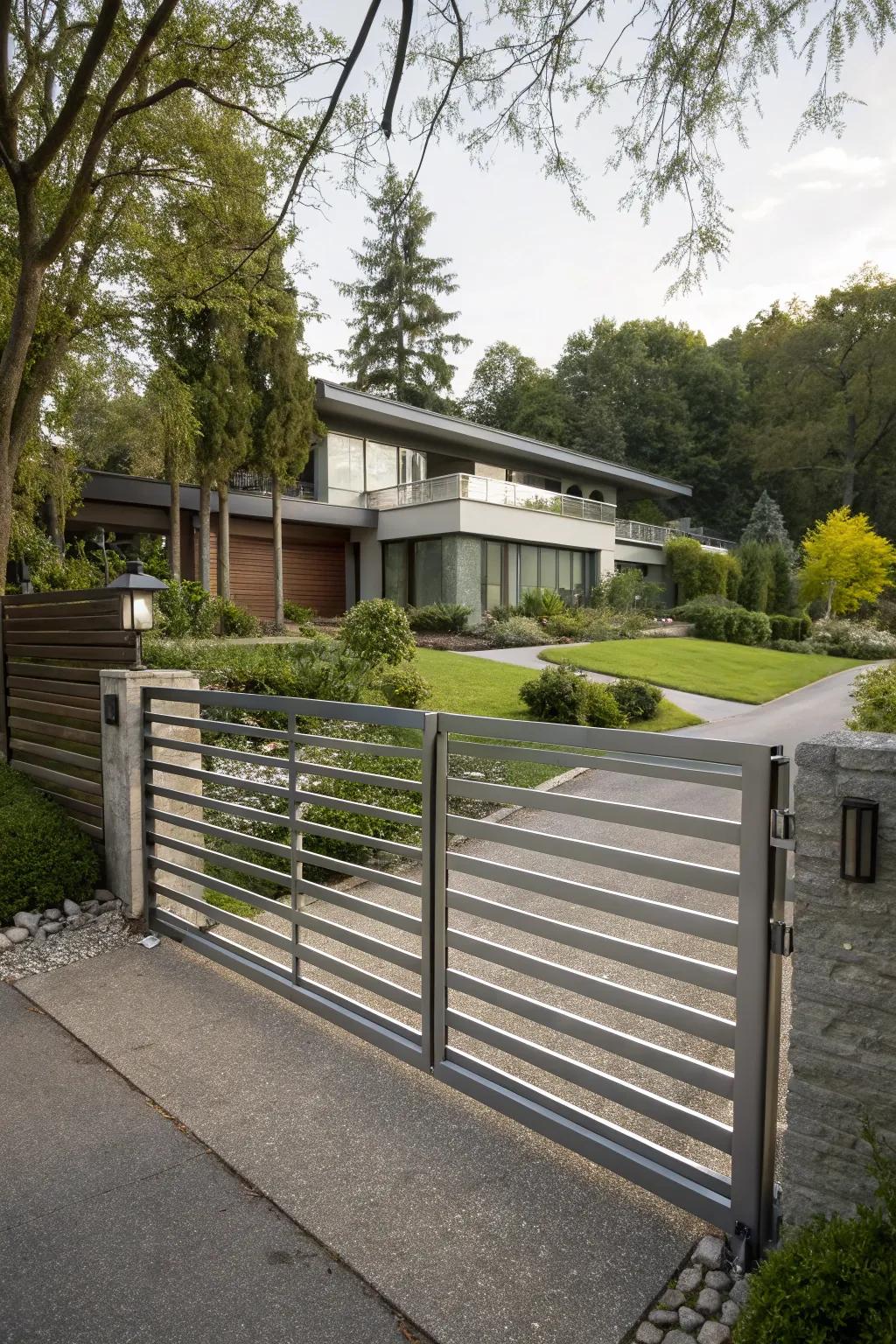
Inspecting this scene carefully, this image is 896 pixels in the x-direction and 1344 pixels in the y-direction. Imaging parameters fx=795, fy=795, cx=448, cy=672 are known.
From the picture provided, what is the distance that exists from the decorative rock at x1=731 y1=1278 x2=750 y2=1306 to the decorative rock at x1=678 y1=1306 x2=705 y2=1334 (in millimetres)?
101

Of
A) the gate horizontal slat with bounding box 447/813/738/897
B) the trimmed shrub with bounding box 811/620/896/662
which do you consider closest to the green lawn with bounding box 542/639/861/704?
the trimmed shrub with bounding box 811/620/896/662

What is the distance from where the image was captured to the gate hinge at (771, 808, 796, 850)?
1.88 m

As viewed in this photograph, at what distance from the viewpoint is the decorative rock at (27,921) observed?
426 centimetres

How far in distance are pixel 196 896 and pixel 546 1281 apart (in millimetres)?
3001

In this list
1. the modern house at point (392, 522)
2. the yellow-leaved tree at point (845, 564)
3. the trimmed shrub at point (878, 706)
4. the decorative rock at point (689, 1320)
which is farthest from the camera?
the yellow-leaved tree at point (845, 564)

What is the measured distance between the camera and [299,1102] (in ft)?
8.82

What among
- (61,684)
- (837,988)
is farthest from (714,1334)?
(61,684)

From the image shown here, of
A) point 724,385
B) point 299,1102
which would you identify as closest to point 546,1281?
point 299,1102

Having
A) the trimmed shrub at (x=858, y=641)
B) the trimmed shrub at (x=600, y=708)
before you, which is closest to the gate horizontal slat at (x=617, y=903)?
→ the trimmed shrub at (x=600, y=708)

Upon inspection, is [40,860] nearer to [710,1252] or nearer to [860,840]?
[710,1252]

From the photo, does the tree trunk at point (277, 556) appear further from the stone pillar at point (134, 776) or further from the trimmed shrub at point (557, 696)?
the stone pillar at point (134, 776)

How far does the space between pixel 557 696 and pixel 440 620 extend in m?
11.0

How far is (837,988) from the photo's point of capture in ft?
5.75

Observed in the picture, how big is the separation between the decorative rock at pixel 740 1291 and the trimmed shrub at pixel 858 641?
1038 inches
